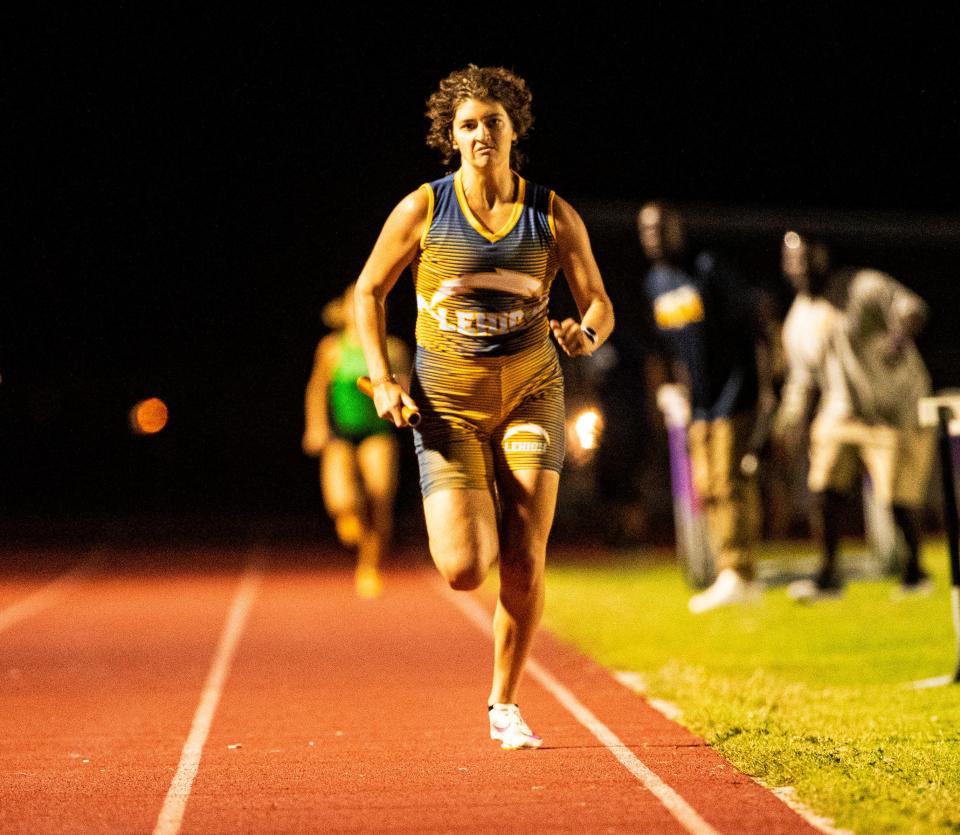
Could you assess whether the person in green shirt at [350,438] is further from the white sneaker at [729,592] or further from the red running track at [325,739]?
the white sneaker at [729,592]

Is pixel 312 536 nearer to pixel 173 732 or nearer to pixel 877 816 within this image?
pixel 173 732

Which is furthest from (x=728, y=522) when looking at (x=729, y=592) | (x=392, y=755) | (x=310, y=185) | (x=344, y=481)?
(x=310, y=185)

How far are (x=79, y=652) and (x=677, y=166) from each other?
50.0 ft

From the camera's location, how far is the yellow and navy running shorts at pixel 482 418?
5797 mm

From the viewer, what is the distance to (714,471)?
36.8 feet

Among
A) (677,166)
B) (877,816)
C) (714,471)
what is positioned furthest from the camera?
(677,166)

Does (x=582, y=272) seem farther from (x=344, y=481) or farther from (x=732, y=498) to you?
(x=344, y=481)

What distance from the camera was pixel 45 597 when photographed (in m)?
15.0

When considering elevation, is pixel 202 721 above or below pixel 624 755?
below

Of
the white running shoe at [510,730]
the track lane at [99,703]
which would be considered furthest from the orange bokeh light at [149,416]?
the white running shoe at [510,730]

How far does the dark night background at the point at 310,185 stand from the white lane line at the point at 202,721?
20.1ft

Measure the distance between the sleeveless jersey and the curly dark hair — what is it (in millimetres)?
7959

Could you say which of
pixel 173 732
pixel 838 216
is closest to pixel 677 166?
pixel 838 216

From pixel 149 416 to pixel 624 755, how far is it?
4064 cm
